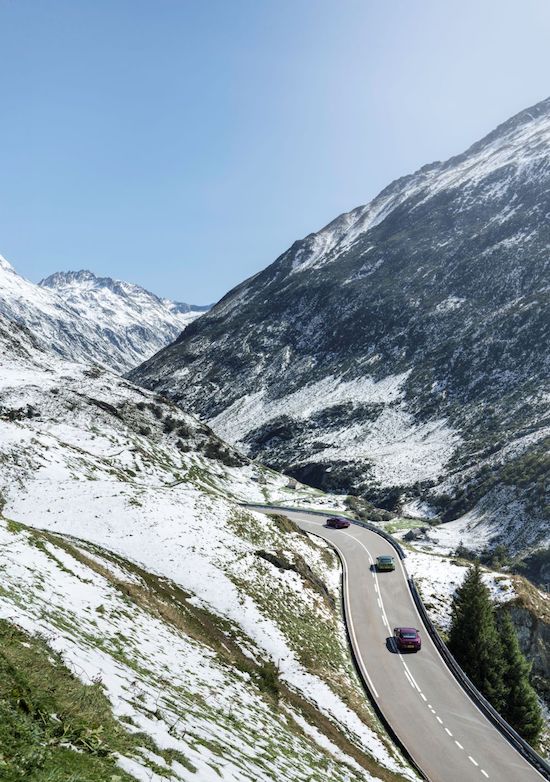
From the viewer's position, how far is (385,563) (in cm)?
4434

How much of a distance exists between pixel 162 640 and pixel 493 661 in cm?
2363

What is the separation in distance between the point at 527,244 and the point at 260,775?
19417cm

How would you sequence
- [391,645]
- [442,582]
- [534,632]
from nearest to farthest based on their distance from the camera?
[391,645] < [534,632] < [442,582]

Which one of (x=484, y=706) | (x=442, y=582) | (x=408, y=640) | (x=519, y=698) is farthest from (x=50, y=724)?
(x=442, y=582)

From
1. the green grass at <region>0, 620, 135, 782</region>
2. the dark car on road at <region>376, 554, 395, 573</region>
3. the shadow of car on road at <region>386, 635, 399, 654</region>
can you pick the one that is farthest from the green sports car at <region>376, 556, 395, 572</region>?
the green grass at <region>0, 620, 135, 782</region>

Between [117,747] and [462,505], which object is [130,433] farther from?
[117,747]

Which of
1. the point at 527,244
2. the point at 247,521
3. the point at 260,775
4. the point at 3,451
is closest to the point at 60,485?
the point at 3,451

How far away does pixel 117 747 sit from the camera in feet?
27.1

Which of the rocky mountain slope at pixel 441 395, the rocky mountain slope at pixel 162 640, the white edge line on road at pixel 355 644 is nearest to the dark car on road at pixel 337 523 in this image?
the rocky mountain slope at pixel 162 640

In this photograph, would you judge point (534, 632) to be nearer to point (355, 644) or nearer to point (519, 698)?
point (519, 698)

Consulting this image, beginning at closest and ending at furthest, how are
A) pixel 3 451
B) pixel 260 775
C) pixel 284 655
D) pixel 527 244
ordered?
pixel 260 775
pixel 284 655
pixel 3 451
pixel 527 244

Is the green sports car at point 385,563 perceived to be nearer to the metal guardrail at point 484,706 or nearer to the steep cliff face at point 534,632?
the metal guardrail at point 484,706

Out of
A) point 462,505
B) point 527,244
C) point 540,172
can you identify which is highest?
→ point 540,172

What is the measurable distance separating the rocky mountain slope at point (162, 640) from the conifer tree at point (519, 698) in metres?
10.9
